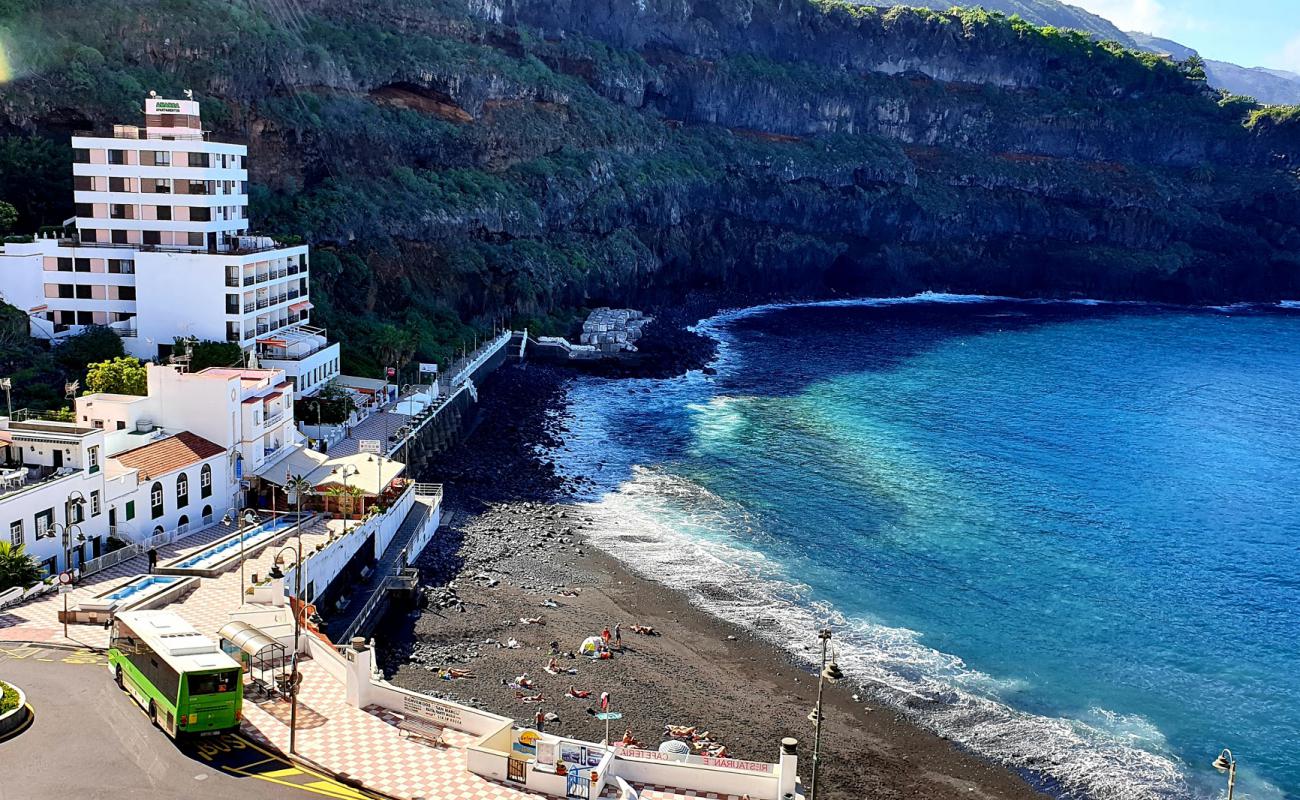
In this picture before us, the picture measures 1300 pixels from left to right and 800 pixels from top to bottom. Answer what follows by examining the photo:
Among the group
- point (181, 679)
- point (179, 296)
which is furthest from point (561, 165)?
point (181, 679)

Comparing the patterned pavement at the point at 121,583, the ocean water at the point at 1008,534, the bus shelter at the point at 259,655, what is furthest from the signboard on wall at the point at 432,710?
the ocean water at the point at 1008,534

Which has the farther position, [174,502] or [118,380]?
[118,380]

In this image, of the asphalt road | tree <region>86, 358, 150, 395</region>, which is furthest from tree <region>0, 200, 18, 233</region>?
the asphalt road

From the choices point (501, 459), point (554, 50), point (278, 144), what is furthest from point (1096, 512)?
point (554, 50)

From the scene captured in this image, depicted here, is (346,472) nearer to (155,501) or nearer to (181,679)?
(155,501)

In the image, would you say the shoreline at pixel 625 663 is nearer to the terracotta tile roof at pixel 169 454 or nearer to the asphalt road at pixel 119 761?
the terracotta tile roof at pixel 169 454

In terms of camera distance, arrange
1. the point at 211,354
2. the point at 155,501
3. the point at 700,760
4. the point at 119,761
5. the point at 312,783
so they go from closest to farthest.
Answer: the point at 119,761 < the point at 312,783 < the point at 700,760 < the point at 155,501 < the point at 211,354

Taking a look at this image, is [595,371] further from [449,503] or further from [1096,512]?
[1096,512]
